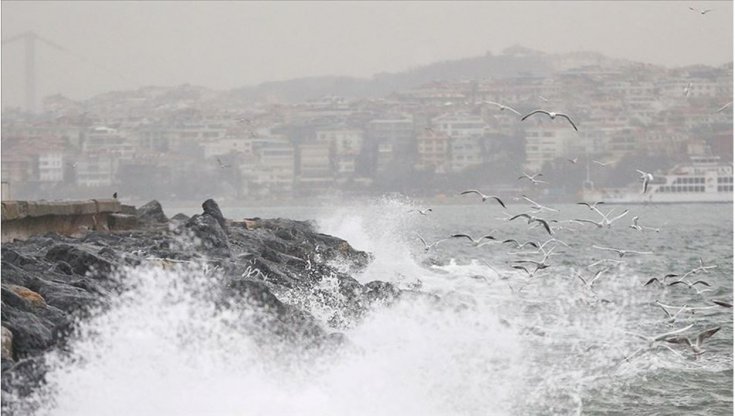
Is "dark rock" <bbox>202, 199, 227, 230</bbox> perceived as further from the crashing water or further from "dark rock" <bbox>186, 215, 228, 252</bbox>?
the crashing water

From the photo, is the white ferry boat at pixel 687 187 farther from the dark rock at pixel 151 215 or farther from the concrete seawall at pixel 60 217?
the concrete seawall at pixel 60 217

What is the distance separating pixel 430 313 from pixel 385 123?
280ft

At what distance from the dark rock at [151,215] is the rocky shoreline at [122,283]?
174 centimetres

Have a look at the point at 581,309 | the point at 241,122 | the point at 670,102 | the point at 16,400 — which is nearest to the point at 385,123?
the point at 241,122

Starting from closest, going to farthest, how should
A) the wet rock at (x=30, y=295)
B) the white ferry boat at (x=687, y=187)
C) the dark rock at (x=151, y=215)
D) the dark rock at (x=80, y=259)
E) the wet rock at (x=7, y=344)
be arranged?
the wet rock at (x=7, y=344) → the wet rock at (x=30, y=295) → the dark rock at (x=80, y=259) → the dark rock at (x=151, y=215) → the white ferry boat at (x=687, y=187)

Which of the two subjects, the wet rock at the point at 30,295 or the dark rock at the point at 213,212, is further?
the dark rock at the point at 213,212

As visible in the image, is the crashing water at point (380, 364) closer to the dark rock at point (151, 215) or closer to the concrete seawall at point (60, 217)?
the concrete seawall at point (60, 217)

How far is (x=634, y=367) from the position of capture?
319 inches

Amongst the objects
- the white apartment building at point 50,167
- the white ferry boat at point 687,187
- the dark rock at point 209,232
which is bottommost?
the white ferry boat at point 687,187

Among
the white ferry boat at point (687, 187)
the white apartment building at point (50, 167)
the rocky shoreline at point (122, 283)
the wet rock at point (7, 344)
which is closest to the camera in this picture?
the wet rock at point (7, 344)

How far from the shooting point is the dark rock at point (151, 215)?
15.0 metres

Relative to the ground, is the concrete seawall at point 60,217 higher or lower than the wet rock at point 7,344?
higher

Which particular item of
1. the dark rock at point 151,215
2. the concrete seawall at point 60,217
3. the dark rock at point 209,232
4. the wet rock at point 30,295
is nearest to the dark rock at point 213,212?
the dark rock at point 209,232

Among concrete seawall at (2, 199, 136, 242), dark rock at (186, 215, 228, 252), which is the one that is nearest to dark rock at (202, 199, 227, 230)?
dark rock at (186, 215, 228, 252)
